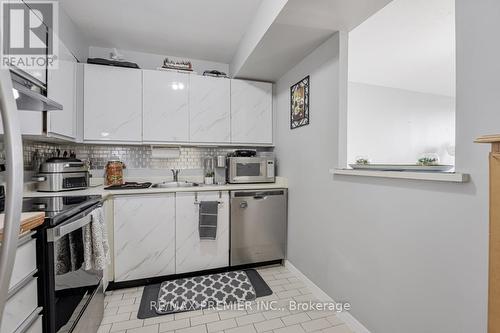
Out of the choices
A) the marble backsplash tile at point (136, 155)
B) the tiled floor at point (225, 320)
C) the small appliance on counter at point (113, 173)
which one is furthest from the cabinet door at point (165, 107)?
the tiled floor at point (225, 320)

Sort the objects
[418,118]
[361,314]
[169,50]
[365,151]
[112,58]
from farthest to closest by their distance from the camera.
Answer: [418,118] < [365,151] < [169,50] < [112,58] < [361,314]

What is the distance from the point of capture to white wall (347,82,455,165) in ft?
12.2

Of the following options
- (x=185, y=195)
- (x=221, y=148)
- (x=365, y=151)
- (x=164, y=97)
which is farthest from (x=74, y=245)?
(x=365, y=151)

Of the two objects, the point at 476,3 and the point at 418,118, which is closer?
the point at 476,3

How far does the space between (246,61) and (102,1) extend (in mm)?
1262

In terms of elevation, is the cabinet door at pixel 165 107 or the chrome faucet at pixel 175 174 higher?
the cabinet door at pixel 165 107

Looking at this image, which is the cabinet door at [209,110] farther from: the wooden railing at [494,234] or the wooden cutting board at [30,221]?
the wooden railing at [494,234]

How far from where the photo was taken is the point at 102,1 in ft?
6.13

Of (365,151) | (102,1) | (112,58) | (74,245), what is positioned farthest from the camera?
(365,151)

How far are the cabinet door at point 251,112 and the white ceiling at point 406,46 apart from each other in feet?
3.58

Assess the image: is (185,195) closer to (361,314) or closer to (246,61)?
(246,61)

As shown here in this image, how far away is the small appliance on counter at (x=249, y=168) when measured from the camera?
2.65 meters

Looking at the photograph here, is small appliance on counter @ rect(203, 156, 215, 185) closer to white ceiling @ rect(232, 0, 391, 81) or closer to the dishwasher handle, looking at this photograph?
the dishwasher handle

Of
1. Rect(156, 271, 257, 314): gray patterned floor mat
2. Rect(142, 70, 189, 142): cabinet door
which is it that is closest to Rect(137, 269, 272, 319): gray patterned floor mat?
Rect(156, 271, 257, 314): gray patterned floor mat
